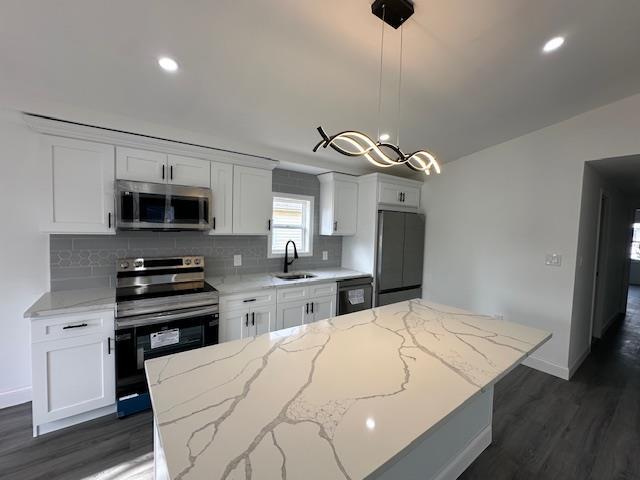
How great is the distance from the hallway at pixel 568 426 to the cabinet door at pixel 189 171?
2978 mm

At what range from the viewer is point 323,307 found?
10.7 feet

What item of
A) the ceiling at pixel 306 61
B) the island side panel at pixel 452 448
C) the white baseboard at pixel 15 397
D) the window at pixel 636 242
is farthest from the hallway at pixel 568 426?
the window at pixel 636 242

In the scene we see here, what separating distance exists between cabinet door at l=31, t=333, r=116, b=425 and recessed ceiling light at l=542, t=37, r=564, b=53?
142 inches

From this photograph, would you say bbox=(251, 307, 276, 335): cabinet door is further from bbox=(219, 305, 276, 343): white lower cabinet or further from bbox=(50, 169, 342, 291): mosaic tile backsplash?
bbox=(50, 169, 342, 291): mosaic tile backsplash

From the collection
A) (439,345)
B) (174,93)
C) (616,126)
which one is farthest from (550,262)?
(174,93)

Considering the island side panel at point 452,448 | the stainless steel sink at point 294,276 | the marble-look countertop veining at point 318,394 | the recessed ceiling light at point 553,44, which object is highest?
the recessed ceiling light at point 553,44

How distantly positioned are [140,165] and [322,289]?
2099mm

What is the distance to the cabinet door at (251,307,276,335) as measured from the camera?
109 inches

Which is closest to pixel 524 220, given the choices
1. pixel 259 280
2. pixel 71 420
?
pixel 259 280

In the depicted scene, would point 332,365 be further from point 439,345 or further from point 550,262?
point 550,262

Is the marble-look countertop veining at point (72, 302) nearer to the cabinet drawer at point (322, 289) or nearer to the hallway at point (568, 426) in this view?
the cabinet drawer at point (322, 289)

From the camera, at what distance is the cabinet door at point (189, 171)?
2.53 metres

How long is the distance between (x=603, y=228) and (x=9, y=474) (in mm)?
6212

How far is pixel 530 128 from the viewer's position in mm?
3053
